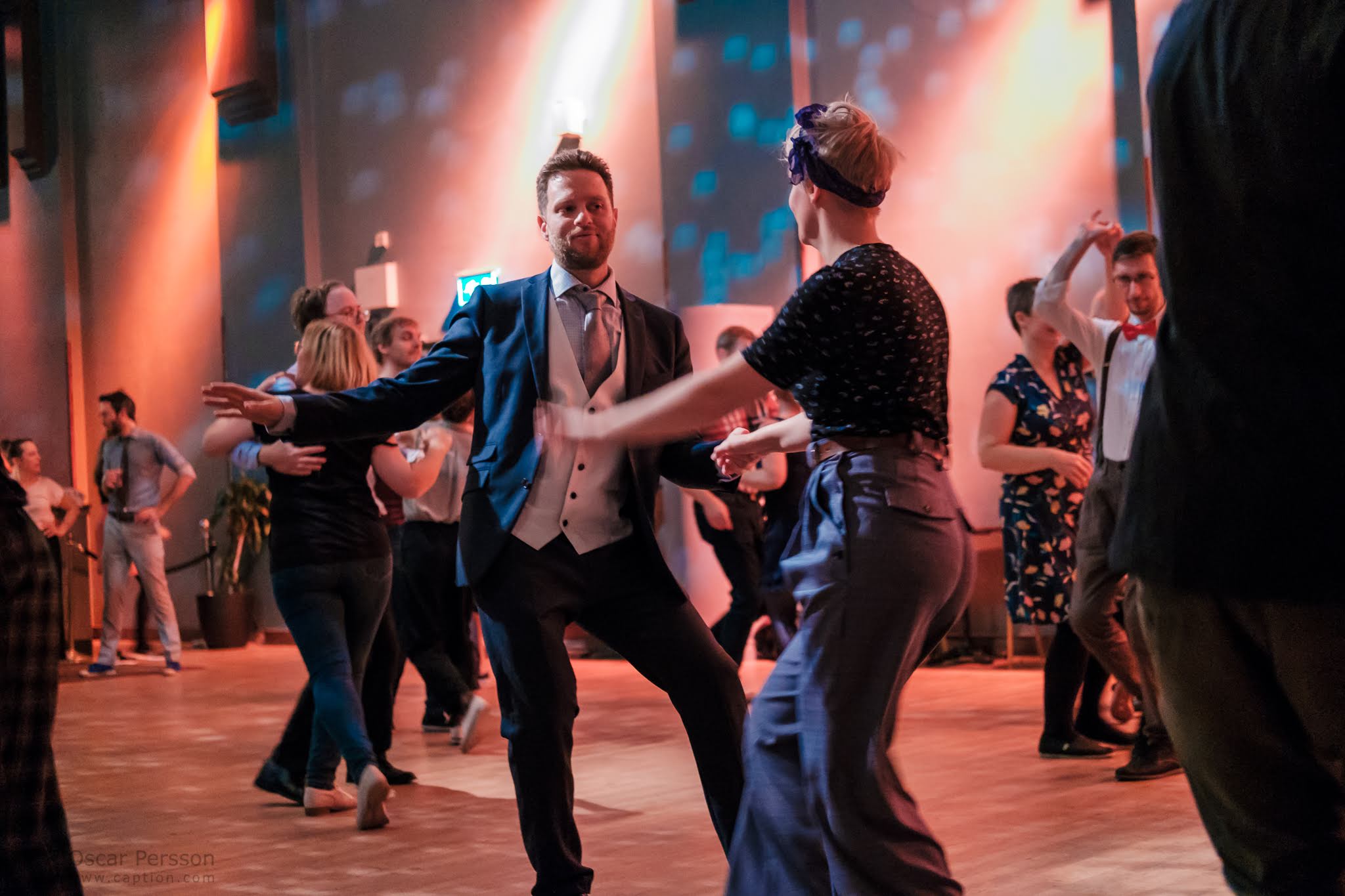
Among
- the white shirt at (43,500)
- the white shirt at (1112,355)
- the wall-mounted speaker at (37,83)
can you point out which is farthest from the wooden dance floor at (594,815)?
the wall-mounted speaker at (37,83)

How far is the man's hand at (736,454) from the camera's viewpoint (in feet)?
8.14

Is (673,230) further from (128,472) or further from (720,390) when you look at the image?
(720,390)

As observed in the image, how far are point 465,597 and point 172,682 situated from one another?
3.56m

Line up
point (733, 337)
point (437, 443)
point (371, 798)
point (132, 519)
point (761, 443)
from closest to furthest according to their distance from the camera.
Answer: point (761, 443)
point (371, 798)
point (437, 443)
point (733, 337)
point (132, 519)

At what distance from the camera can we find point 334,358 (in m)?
4.23

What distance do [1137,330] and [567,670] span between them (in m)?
2.21

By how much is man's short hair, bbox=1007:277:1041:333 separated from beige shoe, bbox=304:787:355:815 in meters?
2.66

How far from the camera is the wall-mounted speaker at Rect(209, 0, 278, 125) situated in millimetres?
11375

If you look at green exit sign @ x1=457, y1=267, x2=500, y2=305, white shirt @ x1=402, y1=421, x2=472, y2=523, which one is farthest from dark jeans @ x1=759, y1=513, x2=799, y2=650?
green exit sign @ x1=457, y1=267, x2=500, y2=305

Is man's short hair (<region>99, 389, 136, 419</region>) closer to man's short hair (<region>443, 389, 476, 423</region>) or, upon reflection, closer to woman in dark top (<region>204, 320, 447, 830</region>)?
man's short hair (<region>443, 389, 476, 423</region>)

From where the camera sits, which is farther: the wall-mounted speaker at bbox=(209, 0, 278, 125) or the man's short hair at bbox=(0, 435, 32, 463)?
the wall-mounted speaker at bbox=(209, 0, 278, 125)

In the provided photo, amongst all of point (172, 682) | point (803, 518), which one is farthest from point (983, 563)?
point (803, 518)

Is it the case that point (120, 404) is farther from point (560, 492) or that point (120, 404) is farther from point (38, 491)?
point (560, 492)

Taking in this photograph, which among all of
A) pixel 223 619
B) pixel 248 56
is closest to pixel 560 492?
pixel 223 619
